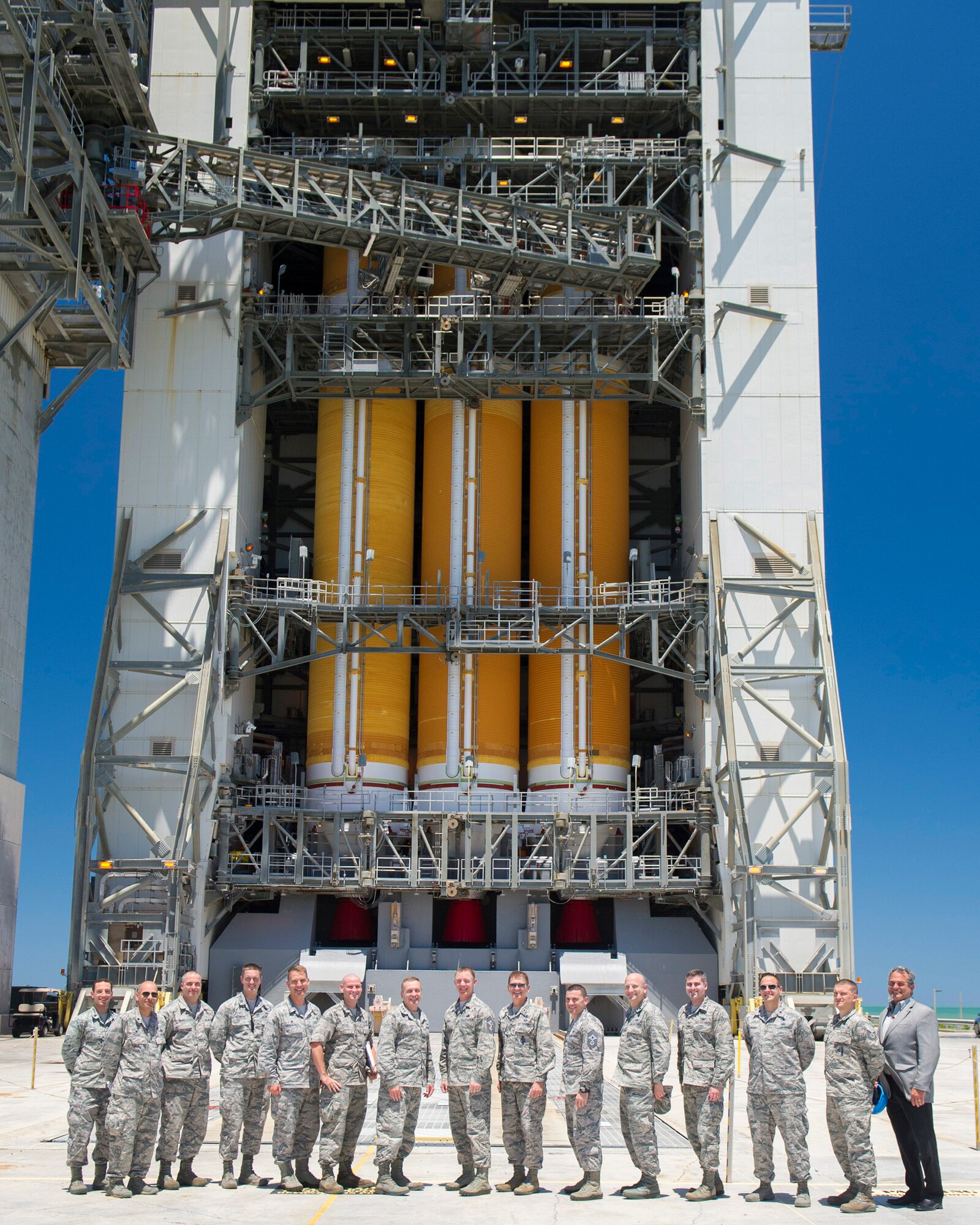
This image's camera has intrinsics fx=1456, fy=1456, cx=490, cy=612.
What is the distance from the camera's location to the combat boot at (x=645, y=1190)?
1351 cm

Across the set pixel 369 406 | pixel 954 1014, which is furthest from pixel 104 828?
pixel 954 1014

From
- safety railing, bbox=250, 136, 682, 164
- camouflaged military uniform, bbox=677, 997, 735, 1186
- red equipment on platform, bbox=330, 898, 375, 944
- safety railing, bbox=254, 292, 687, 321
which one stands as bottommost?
camouflaged military uniform, bbox=677, 997, 735, 1186

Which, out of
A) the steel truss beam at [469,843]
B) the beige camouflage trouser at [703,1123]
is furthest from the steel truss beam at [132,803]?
the beige camouflage trouser at [703,1123]

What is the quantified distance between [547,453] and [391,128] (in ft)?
36.9

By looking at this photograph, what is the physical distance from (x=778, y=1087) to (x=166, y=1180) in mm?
5882

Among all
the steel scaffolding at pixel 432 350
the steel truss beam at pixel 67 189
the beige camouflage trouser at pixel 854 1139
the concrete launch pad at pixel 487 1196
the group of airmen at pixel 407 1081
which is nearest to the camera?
the concrete launch pad at pixel 487 1196

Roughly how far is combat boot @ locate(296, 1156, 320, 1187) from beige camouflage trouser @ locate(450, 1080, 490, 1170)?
1.39 meters

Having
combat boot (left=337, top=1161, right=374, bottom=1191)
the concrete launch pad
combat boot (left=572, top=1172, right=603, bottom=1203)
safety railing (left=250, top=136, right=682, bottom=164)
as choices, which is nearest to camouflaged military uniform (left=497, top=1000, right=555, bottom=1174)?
the concrete launch pad

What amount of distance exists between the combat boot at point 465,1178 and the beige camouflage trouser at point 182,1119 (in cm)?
248

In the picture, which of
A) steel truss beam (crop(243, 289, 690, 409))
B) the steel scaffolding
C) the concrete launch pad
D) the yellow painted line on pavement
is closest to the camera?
the yellow painted line on pavement

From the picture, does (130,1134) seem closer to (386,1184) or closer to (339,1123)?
(339,1123)

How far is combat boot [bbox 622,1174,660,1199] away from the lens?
1351 centimetres

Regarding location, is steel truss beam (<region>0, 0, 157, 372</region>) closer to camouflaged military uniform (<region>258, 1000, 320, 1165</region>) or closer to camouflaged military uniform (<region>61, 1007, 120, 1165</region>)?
camouflaged military uniform (<region>61, 1007, 120, 1165</region>)

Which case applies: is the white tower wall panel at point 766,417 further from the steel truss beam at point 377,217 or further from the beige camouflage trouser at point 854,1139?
the beige camouflage trouser at point 854,1139
